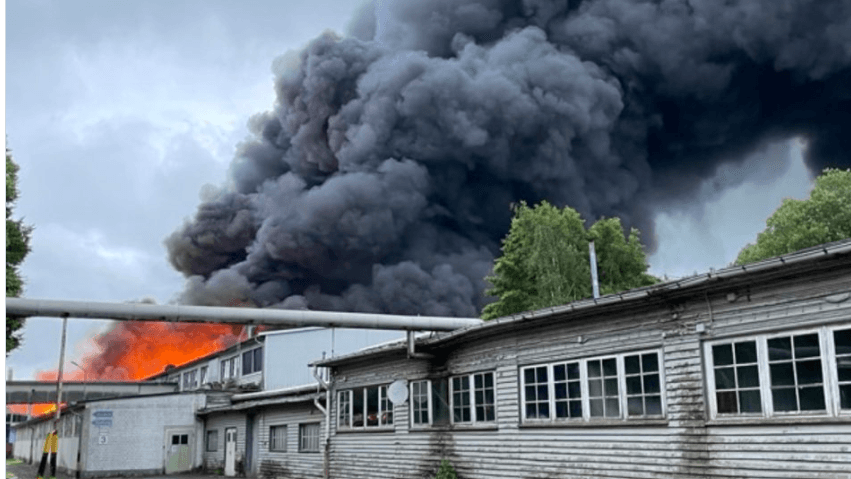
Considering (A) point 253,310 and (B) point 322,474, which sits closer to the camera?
(A) point 253,310

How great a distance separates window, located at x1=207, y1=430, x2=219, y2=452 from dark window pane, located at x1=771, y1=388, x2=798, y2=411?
27553 millimetres

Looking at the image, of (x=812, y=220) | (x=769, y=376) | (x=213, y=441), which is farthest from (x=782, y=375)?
(x=812, y=220)

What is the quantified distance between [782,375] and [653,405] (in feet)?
8.39

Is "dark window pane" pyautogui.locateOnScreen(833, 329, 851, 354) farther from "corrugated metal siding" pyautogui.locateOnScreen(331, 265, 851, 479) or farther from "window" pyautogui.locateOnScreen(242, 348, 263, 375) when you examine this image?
"window" pyautogui.locateOnScreen(242, 348, 263, 375)

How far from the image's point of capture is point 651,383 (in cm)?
1345

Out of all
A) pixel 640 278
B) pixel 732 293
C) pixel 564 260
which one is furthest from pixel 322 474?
pixel 640 278

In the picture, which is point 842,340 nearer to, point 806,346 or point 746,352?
point 806,346

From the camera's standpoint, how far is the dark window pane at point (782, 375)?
440 inches

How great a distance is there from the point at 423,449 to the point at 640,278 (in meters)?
30.6

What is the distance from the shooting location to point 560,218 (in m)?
49.2

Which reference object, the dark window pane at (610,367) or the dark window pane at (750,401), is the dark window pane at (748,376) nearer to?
the dark window pane at (750,401)

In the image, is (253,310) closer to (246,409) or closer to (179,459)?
(246,409)

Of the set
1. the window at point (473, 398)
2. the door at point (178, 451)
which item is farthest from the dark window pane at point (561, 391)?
the door at point (178, 451)

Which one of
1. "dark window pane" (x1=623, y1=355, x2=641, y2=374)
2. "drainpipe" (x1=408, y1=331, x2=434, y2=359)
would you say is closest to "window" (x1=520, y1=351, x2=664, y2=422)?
"dark window pane" (x1=623, y1=355, x2=641, y2=374)
